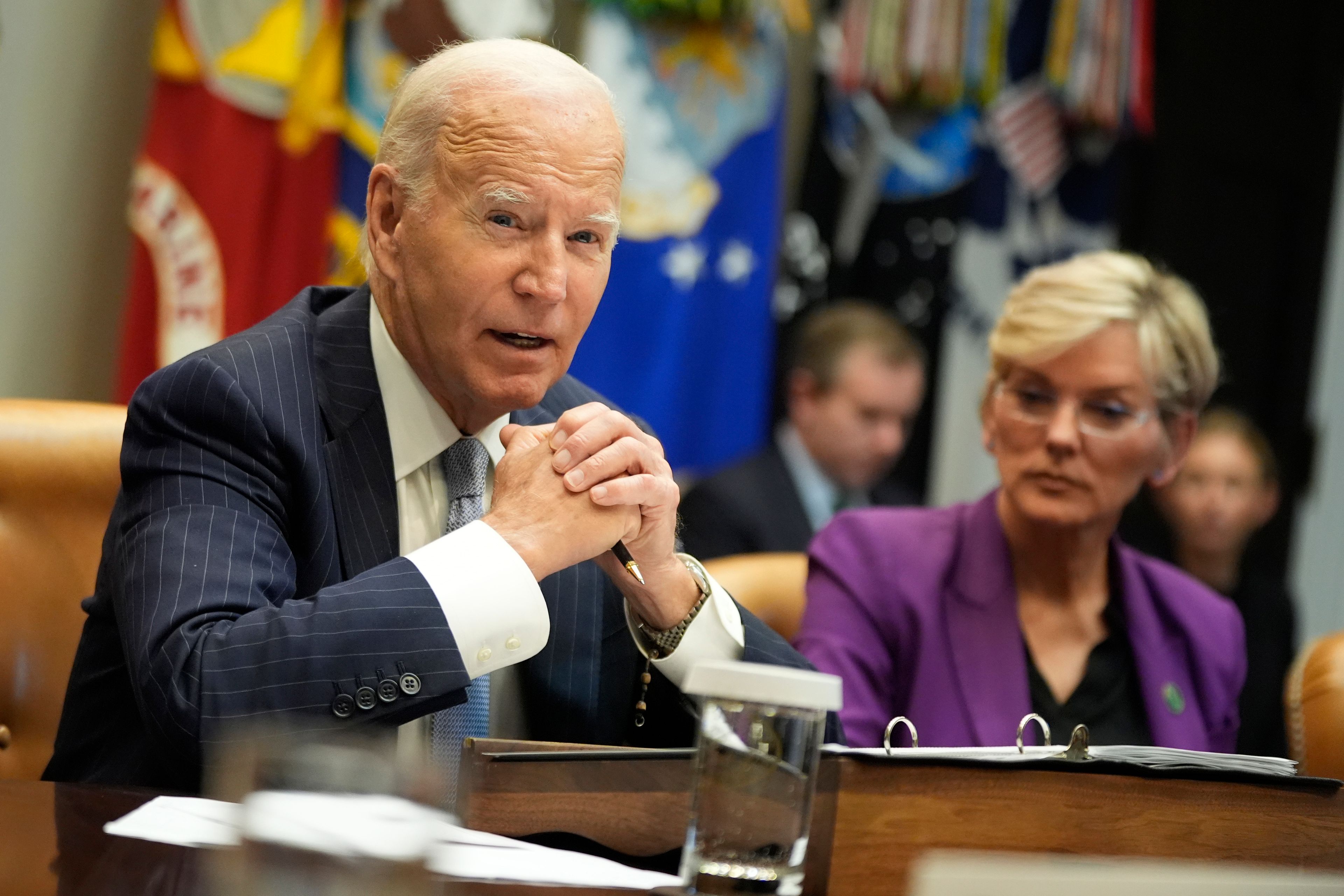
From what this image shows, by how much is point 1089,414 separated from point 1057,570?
0.24 m

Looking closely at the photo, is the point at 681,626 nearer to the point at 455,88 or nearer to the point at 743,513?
the point at 455,88

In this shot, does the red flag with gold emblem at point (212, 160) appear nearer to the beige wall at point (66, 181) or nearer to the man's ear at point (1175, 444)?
the beige wall at point (66, 181)

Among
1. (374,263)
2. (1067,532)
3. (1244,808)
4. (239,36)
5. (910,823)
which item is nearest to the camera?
(910,823)

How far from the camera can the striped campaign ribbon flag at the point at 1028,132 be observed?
13.0 feet

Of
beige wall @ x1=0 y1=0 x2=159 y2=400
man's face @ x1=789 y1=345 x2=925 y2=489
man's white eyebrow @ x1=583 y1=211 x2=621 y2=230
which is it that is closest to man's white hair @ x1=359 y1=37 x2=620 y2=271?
man's white eyebrow @ x1=583 y1=211 x2=621 y2=230

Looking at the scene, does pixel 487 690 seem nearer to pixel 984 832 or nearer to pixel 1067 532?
pixel 984 832

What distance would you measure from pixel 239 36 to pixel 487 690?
6.15ft

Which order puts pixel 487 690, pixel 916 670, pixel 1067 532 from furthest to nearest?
pixel 1067 532 < pixel 916 670 < pixel 487 690

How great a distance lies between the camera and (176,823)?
0.97 meters

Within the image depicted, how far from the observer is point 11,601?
162 cm

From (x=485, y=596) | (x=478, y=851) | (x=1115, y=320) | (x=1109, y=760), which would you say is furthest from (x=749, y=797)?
(x=1115, y=320)

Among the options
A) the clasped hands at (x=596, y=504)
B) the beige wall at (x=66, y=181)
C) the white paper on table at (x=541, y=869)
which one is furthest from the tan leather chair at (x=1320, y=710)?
the beige wall at (x=66, y=181)

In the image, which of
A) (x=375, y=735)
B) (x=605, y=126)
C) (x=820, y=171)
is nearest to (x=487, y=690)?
(x=375, y=735)

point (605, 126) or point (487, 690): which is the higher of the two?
point (605, 126)
